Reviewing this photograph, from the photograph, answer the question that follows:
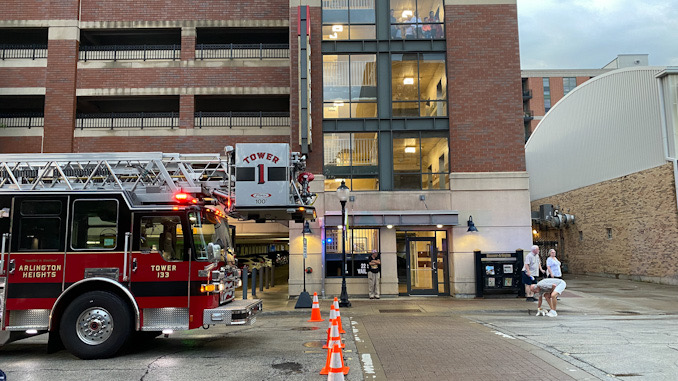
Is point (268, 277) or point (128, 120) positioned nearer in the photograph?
point (128, 120)

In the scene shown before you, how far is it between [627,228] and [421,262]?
1324cm

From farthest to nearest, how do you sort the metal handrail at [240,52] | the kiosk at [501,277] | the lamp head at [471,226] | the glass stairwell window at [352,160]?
the metal handrail at [240,52]
the glass stairwell window at [352,160]
the lamp head at [471,226]
the kiosk at [501,277]

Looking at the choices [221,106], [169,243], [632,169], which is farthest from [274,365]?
[632,169]

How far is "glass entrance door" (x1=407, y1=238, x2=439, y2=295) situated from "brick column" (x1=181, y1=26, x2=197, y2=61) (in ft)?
40.1

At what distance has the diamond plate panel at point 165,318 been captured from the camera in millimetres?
8219

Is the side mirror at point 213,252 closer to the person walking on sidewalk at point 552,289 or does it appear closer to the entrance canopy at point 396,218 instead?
the person walking on sidewalk at point 552,289

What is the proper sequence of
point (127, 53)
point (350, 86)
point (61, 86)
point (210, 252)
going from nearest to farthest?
point (210, 252) → point (350, 86) → point (61, 86) → point (127, 53)

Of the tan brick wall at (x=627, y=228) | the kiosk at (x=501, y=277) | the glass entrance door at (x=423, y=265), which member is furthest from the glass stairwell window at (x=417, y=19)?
the tan brick wall at (x=627, y=228)

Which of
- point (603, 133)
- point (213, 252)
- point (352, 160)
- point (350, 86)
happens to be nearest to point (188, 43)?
point (350, 86)

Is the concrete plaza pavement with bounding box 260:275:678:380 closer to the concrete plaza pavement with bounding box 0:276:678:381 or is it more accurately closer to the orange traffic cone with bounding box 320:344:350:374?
the concrete plaza pavement with bounding box 0:276:678:381

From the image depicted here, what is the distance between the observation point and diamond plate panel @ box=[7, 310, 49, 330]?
8.12m

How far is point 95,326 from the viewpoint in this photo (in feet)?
26.4

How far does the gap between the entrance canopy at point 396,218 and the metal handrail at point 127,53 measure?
10429mm

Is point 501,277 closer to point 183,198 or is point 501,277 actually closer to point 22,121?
point 183,198
